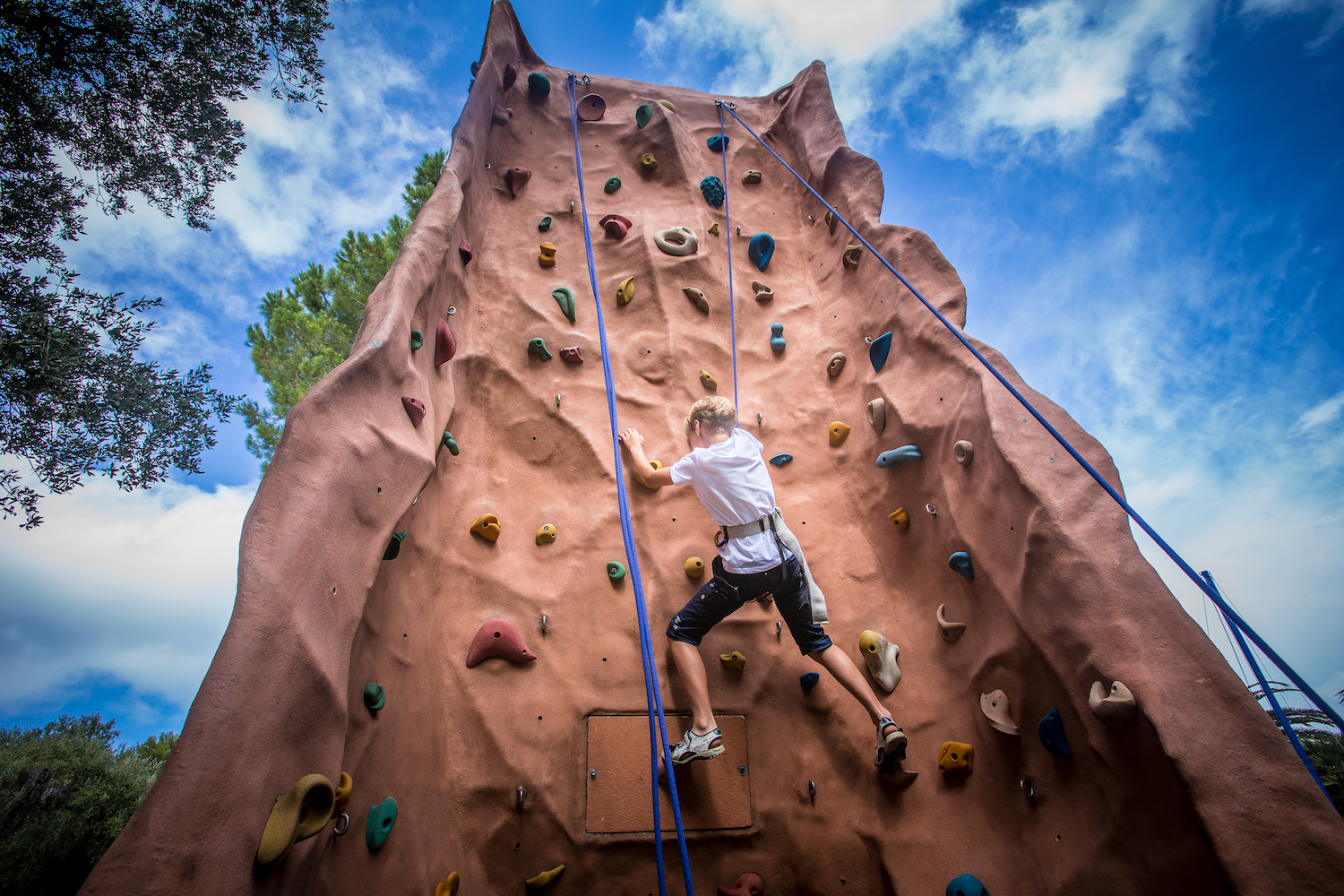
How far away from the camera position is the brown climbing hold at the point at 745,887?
2.22 m

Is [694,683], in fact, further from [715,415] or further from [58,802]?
[58,802]

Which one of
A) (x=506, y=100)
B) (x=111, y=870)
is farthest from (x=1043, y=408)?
(x=506, y=100)

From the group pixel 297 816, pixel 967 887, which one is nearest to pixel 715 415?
pixel 297 816

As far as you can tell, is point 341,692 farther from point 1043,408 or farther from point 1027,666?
point 1043,408

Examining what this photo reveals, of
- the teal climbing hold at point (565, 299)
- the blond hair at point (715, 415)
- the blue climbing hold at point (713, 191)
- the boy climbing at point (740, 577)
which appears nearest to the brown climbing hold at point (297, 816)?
the boy climbing at point (740, 577)

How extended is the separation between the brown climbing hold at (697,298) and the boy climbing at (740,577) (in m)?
1.55

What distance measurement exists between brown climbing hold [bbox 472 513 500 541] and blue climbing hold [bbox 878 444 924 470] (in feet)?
6.78

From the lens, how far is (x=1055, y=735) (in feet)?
6.73

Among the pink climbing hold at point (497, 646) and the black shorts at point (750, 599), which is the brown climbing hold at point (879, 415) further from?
the pink climbing hold at point (497, 646)

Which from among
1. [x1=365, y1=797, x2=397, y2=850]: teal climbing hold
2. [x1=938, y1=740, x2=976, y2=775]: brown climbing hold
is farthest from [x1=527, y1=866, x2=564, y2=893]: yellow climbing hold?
[x1=938, y1=740, x2=976, y2=775]: brown climbing hold

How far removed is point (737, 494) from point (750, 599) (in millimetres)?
435

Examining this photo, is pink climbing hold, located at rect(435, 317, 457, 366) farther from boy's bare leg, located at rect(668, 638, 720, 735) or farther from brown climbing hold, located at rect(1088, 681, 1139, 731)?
brown climbing hold, located at rect(1088, 681, 1139, 731)

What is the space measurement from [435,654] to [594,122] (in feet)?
14.6

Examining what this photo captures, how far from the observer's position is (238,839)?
1257 millimetres
